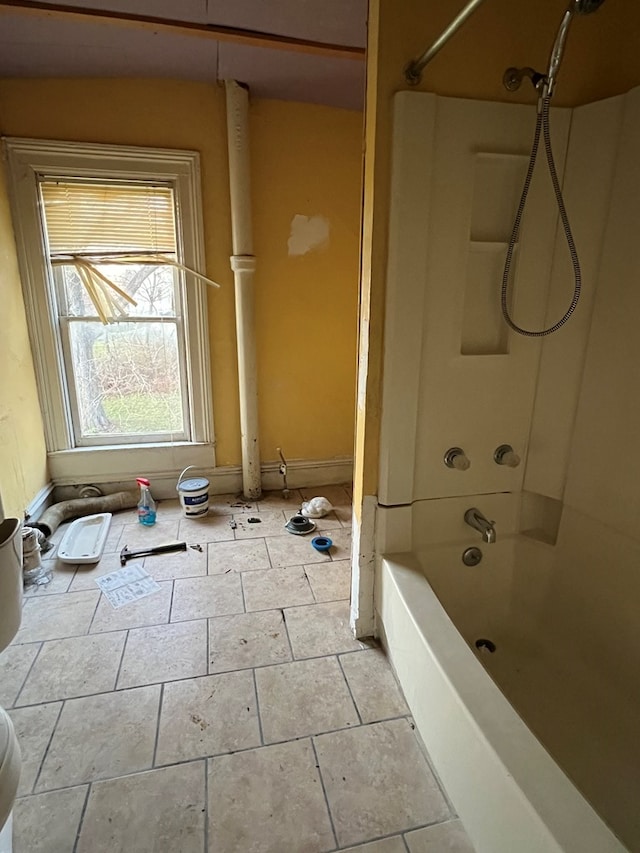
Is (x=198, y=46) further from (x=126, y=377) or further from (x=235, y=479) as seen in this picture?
(x=235, y=479)

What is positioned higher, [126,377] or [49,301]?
[49,301]

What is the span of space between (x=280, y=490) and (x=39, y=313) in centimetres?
180

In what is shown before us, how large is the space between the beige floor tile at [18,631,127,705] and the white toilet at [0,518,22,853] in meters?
0.48

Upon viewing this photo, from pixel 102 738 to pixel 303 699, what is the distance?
2.06 ft

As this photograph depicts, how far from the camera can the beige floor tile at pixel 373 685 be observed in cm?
147

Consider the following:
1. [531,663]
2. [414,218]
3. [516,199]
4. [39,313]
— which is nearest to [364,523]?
[531,663]

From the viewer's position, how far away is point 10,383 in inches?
90.9

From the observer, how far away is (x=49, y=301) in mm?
2541

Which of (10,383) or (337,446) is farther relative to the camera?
(337,446)

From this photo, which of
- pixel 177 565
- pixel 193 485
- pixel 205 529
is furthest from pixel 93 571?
pixel 193 485

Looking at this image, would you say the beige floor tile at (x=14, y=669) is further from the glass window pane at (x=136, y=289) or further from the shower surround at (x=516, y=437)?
the glass window pane at (x=136, y=289)

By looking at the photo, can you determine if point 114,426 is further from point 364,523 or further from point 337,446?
point 364,523

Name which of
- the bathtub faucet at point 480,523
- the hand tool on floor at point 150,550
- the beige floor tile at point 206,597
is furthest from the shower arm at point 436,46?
the hand tool on floor at point 150,550

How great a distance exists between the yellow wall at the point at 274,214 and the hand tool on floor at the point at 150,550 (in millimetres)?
744
